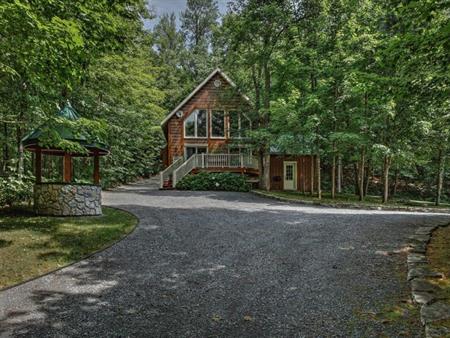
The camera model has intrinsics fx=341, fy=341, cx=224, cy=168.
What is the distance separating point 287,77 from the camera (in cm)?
1789

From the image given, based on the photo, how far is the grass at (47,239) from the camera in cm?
556

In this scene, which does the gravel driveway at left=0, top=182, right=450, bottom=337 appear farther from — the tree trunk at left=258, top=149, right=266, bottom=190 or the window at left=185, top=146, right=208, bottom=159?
the window at left=185, top=146, right=208, bottom=159

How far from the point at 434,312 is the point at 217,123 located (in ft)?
65.7

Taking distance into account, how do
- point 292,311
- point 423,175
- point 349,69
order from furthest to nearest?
point 423,175 < point 349,69 < point 292,311

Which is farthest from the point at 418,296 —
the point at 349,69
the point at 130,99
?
the point at 130,99

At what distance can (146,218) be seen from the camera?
968 cm

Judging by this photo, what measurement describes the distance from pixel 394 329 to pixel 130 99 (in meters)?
18.1

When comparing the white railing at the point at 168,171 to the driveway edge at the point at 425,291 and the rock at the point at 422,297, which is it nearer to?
the driveway edge at the point at 425,291

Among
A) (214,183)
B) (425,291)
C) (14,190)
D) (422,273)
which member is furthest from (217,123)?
(425,291)

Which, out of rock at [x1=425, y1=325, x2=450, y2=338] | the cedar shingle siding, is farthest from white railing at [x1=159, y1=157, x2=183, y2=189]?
rock at [x1=425, y1=325, x2=450, y2=338]

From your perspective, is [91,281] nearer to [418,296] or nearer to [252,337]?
[252,337]

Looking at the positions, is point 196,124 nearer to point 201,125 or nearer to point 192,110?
point 201,125

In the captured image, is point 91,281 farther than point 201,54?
No

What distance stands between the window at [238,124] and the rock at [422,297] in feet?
56.0
